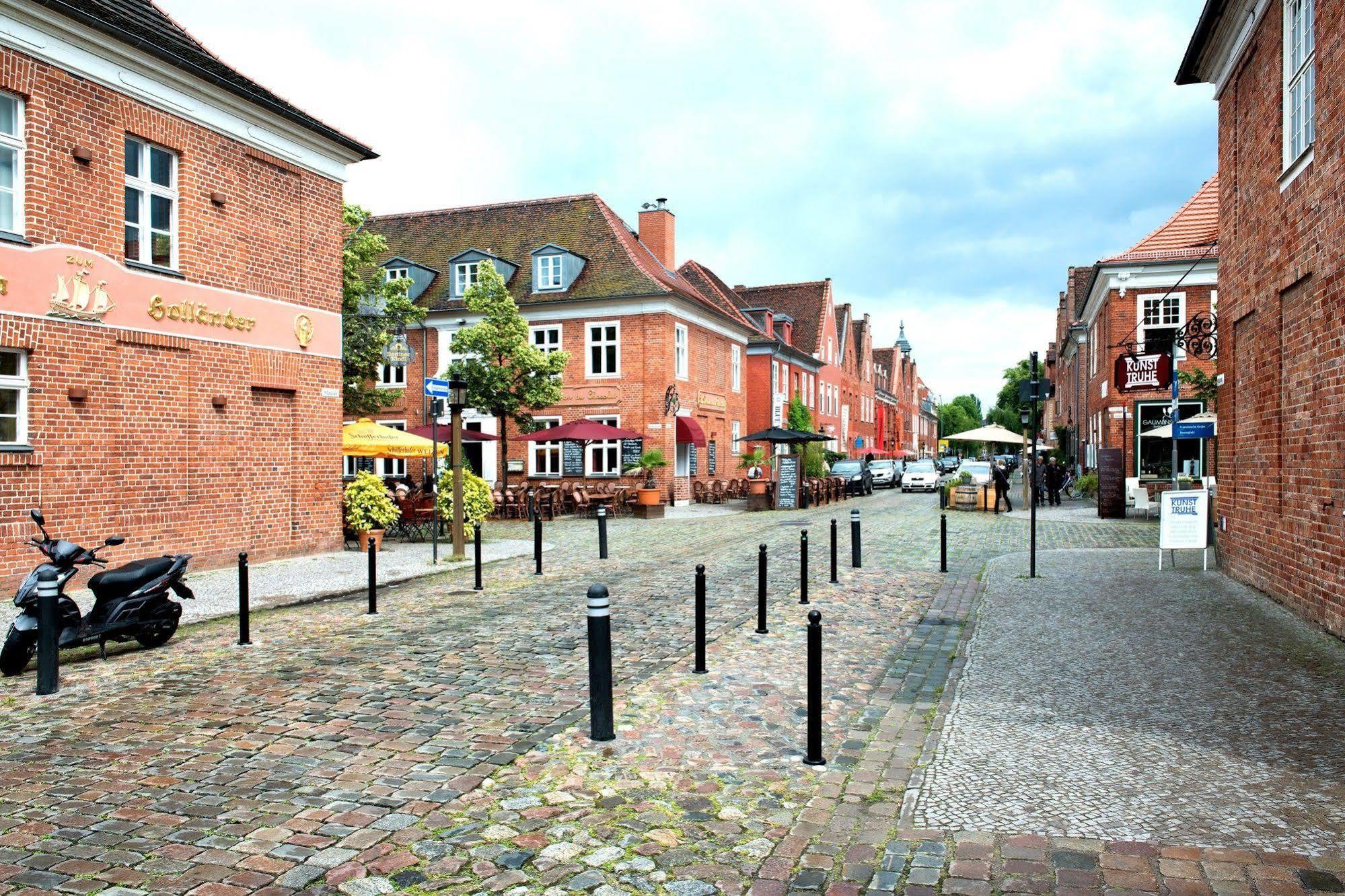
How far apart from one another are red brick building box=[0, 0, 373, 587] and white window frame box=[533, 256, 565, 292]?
17.8 meters

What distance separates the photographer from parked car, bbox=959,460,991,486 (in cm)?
3406

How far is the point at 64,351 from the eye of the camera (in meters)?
12.7

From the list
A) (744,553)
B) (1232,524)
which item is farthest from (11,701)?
(1232,524)

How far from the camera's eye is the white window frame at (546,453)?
35531 millimetres

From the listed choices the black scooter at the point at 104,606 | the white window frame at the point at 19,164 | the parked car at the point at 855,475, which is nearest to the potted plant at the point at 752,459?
the parked car at the point at 855,475

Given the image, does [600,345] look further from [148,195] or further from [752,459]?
[148,195]

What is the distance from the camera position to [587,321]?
3566 cm

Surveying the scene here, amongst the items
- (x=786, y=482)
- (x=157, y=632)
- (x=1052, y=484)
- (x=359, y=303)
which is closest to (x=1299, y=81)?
(x=157, y=632)

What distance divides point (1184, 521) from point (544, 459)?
2506 cm

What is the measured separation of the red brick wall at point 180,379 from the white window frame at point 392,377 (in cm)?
2093

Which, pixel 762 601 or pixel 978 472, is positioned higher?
pixel 978 472

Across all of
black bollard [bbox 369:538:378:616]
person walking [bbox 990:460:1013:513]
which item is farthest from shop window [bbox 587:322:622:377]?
black bollard [bbox 369:538:378:616]

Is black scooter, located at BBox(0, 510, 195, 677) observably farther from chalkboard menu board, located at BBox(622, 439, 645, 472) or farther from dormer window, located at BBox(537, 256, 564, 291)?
dormer window, located at BBox(537, 256, 564, 291)

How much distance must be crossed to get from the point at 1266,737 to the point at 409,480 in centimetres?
2520
